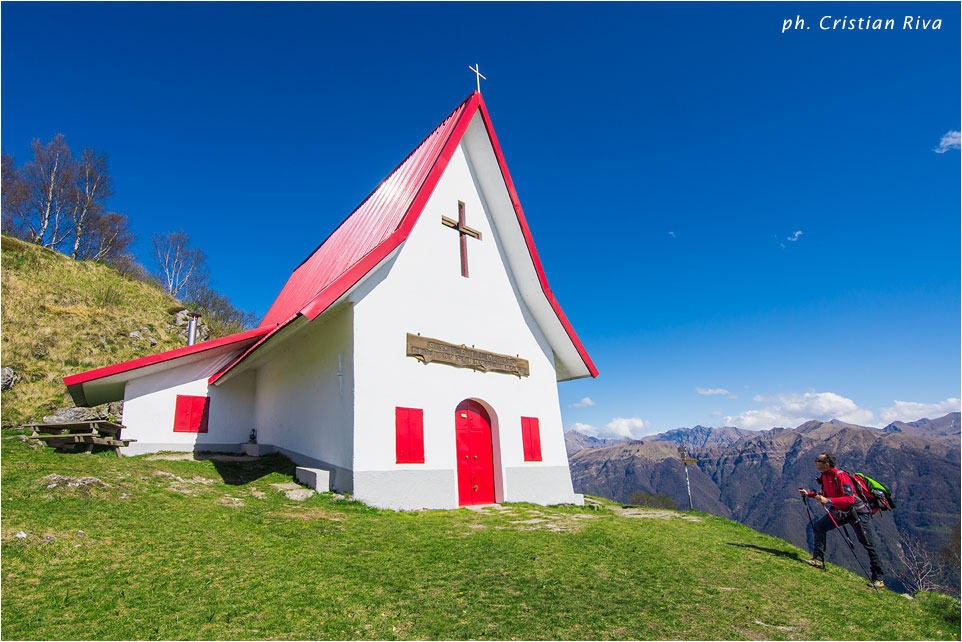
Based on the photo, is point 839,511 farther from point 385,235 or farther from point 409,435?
point 385,235

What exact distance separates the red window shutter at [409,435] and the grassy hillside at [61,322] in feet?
51.8

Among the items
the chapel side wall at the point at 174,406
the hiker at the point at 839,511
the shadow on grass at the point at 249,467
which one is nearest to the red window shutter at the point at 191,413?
the chapel side wall at the point at 174,406

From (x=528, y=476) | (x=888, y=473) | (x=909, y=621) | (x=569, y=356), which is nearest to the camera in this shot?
(x=909, y=621)

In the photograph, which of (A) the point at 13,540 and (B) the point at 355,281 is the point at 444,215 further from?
(A) the point at 13,540

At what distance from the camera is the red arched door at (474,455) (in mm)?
11828

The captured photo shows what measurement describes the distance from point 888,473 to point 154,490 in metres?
232

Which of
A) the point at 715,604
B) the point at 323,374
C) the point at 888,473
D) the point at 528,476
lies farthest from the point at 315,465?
the point at 888,473

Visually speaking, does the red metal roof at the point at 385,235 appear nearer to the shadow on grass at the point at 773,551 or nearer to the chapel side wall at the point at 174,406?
the chapel side wall at the point at 174,406

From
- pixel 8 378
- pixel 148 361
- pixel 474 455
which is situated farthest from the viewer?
pixel 8 378

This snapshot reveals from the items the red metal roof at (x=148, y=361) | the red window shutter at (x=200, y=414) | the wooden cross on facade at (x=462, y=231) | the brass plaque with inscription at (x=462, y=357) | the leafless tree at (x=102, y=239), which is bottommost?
the red window shutter at (x=200, y=414)

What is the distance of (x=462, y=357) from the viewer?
12.4m

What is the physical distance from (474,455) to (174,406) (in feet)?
33.9

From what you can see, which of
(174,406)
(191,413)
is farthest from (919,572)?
(174,406)

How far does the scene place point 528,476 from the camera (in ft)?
42.4
